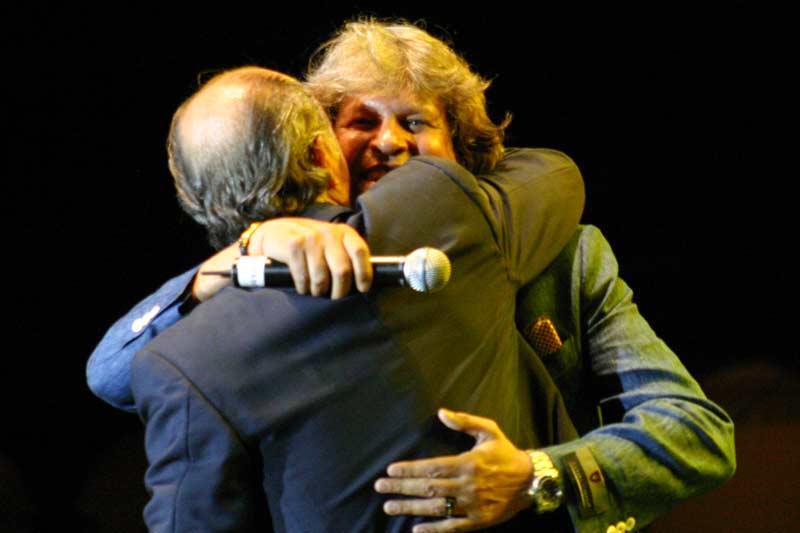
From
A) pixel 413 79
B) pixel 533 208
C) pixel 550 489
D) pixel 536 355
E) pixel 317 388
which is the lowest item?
pixel 550 489

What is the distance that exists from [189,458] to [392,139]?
877 mm

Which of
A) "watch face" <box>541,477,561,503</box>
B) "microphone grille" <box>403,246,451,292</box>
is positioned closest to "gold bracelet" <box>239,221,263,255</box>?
"microphone grille" <box>403,246,451,292</box>

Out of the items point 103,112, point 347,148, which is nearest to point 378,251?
point 347,148

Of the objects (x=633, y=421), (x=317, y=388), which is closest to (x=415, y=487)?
(x=317, y=388)

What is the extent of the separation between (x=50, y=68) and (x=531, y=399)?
1745 mm

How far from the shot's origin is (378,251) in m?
1.44

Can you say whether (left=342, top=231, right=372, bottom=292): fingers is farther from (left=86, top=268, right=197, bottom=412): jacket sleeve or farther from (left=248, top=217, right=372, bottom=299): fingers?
(left=86, top=268, right=197, bottom=412): jacket sleeve

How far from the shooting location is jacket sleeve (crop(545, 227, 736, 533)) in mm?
1568

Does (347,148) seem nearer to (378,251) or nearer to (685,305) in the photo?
(378,251)

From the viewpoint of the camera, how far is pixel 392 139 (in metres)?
2.02

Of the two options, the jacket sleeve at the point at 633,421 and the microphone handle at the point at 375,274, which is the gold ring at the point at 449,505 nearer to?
the jacket sleeve at the point at 633,421

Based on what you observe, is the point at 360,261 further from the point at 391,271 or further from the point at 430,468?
the point at 430,468

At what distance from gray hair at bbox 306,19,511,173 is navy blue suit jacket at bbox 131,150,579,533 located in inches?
25.5

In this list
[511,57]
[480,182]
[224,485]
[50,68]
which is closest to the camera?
[224,485]
